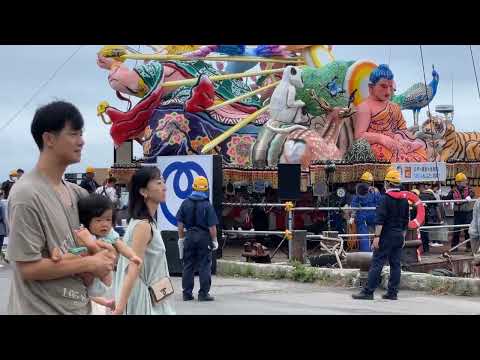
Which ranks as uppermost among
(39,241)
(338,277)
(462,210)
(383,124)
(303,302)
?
(383,124)

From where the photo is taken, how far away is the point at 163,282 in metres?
5.19

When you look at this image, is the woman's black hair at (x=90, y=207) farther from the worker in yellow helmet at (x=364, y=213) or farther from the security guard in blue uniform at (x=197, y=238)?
the worker in yellow helmet at (x=364, y=213)

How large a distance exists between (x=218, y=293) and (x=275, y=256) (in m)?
4.68

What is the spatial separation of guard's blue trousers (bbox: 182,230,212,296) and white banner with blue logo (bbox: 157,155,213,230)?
7.66 ft

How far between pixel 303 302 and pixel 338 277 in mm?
1922

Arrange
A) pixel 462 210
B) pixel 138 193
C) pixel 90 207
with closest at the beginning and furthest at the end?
pixel 90 207, pixel 138 193, pixel 462 210

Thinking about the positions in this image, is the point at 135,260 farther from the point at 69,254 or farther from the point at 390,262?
the point at 390,262

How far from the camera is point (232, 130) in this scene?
2159 cm

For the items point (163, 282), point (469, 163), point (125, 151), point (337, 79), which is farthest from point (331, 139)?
point (163, 282)

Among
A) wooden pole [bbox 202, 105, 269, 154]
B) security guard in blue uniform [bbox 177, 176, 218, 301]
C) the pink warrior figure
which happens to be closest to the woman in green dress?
security guard in blue uniform [bbox 177, 176, 218, 301]

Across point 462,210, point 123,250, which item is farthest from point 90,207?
point 462,210

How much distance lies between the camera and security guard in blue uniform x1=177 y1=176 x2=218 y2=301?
11562 millimetres

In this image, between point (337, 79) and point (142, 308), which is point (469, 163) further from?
point (142, 308)

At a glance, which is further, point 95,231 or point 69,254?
point 95,231
